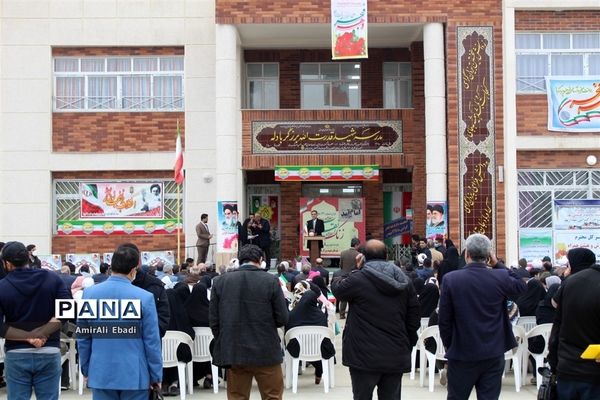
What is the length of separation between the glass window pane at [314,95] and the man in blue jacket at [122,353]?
2020cm

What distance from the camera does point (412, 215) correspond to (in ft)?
83.7

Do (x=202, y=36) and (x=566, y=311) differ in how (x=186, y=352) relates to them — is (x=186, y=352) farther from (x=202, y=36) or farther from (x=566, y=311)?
(x=202, y=36)

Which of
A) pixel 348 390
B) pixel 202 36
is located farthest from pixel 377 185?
pixel 348 390

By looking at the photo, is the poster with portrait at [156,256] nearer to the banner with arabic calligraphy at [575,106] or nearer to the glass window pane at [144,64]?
the glass window pane at [144,64]

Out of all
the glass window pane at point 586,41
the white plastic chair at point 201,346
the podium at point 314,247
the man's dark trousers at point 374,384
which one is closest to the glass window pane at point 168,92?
the podium at point 314,247

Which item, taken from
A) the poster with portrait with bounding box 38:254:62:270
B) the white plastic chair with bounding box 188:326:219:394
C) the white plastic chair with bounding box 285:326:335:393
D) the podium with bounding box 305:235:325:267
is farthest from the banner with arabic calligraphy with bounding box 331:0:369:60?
the white plastic chair with bounding box 188:326:219:394

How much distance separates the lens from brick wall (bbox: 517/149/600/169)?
2283 centimetres

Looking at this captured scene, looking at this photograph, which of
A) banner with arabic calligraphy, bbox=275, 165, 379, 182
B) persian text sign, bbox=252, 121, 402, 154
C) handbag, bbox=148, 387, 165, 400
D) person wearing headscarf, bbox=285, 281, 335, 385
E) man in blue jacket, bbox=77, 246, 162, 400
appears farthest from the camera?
persian text sign, bbox=252, 121, 402, 154

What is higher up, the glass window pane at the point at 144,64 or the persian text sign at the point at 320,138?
the glass window pane at the point at 144,64

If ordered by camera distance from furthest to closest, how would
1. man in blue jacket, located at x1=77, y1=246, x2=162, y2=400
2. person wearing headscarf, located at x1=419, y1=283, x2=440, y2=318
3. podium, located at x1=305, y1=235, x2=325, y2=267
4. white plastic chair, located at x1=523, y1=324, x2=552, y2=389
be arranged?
podium, located at x1=305, y1=235, x2=325, y2=267
person wearing headscarf, located at x1=419, y1=283, x2=440, y2=318
white plastic chair, located at x1=523, y1=324, x2=552, y2=389
man in blue jacket, located at x1=77, y1=246, x2=162, y2=400

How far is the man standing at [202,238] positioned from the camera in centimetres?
2225

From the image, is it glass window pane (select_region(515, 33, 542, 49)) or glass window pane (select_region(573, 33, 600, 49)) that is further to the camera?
glass window pane (select_region(573, 33, 600, 49))

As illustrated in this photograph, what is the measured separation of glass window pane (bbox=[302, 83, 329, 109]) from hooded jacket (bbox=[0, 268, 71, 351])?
19.6 meters

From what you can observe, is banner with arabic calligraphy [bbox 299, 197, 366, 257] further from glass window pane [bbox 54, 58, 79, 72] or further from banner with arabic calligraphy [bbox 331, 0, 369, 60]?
glass window pane [bbox 54, 58, 79, 72]
